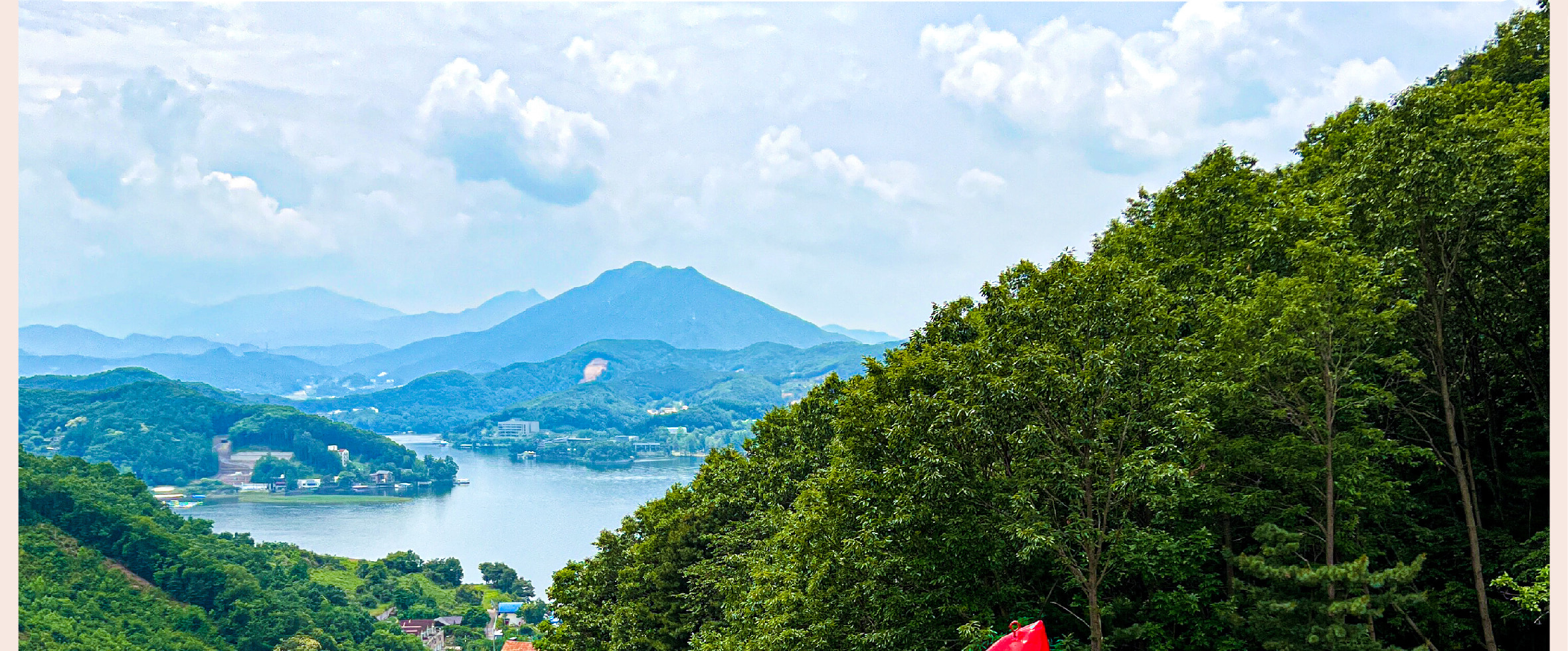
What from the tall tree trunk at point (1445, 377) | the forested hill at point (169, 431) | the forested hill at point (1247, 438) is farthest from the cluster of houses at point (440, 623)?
the forested hill at point (169, 431)

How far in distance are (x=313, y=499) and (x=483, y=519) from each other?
1302 inches

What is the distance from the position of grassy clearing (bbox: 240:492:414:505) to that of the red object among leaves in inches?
5000

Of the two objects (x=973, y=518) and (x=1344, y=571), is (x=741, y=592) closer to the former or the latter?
(x=973, y=518)

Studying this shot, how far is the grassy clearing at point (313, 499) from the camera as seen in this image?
12131 centimetres

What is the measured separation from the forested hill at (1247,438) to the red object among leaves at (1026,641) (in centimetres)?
498

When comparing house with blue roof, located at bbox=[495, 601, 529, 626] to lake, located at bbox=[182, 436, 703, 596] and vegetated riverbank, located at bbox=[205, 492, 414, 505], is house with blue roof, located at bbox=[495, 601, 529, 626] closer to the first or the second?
lake, located at bbox=[182, 436, 703, 596]

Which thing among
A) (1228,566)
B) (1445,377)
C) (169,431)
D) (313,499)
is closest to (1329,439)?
(1445,377)

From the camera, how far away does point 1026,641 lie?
6.45m

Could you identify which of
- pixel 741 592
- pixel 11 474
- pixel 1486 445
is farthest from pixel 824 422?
pixel 11 474

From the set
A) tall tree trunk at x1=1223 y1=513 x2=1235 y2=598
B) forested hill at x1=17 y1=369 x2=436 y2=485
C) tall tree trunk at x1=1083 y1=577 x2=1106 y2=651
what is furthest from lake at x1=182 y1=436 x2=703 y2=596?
tall tree trunk at x1=1083 y1=577 x2=1106 y2=651

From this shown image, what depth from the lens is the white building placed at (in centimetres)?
19325

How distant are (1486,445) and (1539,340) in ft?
7.87

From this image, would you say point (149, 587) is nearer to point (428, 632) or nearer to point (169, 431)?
point (428, 632)

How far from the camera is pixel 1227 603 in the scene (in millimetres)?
12234
